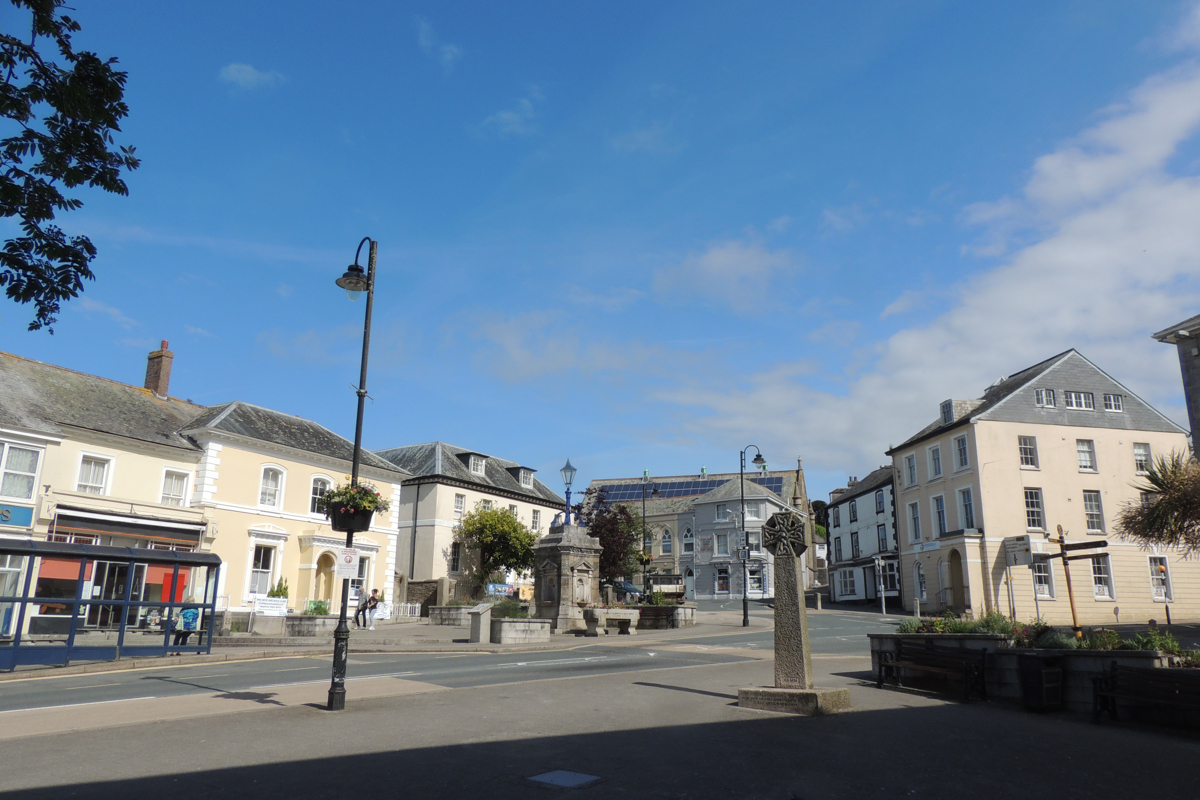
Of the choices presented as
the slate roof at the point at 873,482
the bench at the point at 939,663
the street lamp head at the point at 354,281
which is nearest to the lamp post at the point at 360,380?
the street lamp head at the point at 354,281

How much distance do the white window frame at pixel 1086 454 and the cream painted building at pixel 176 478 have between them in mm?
35293

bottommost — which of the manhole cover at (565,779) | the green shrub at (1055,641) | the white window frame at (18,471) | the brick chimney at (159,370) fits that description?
the manhole cover at (565,779)

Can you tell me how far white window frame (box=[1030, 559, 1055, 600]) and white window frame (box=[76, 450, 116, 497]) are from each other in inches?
1580

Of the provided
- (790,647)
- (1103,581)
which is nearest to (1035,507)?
(1103,581)

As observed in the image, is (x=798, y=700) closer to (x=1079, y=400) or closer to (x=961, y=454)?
(x=961, y=454)

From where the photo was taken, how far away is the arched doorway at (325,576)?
36.5 metres

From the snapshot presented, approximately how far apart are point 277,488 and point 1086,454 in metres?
39.9

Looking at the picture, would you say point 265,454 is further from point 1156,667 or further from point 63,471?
point 1156,667

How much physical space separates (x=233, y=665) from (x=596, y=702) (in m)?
11.3

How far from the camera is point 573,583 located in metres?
30.6

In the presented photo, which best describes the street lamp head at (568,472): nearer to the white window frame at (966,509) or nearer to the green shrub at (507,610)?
the green shrub at (507,610)

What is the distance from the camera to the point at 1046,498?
38812mm

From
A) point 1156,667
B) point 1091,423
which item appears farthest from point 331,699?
point 1091,423

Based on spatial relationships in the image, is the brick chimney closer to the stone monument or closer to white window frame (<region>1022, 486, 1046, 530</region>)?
the stone monument
